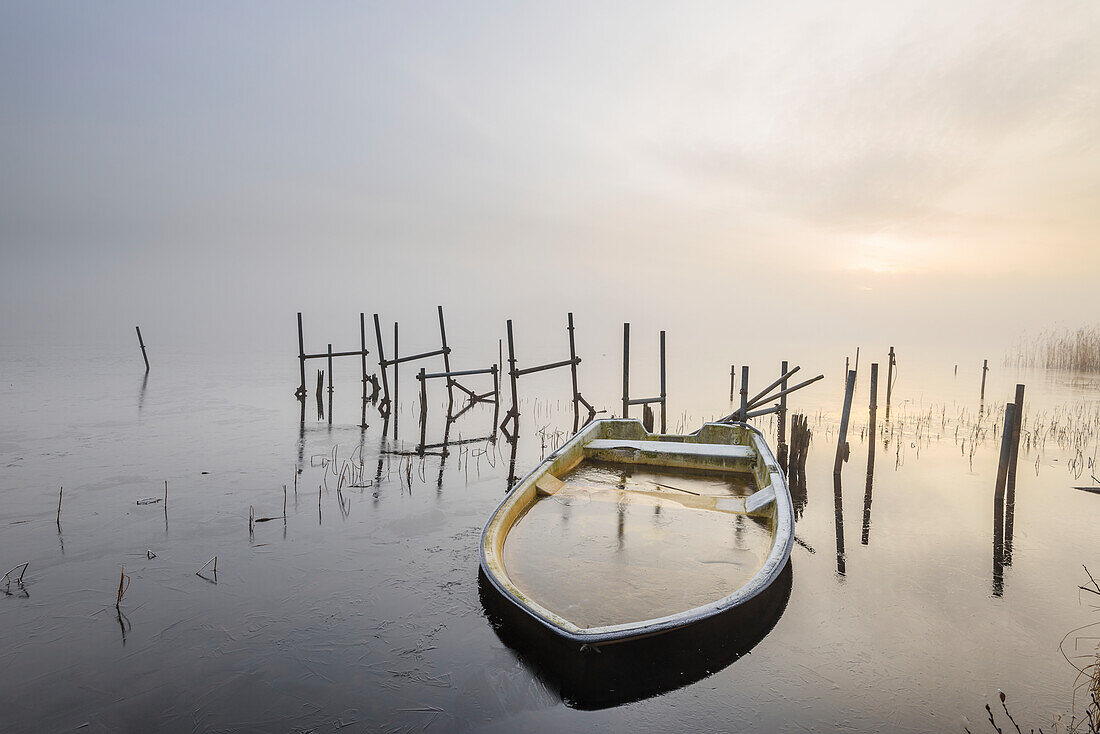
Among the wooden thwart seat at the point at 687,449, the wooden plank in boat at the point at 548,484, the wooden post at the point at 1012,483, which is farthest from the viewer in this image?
the wooden thwart seat at the point at 687,449

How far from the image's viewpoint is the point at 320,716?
14.1 ft

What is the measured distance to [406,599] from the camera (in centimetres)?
625

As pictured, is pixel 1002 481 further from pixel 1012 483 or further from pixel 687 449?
pixel 687 449

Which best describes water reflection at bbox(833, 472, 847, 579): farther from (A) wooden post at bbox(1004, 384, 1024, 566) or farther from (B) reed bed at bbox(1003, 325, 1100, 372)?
(B) reed bed at bbox(1003, 325, 1100, 372)

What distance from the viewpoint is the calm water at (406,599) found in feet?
14.7

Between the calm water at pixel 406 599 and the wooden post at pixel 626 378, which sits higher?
the wooden post at pixel 626 378

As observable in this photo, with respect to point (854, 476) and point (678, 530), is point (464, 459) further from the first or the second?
point (854, 476)

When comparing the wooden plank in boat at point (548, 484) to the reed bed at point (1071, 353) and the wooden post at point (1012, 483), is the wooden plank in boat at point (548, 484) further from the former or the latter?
the reed bed at point (1071, 353)

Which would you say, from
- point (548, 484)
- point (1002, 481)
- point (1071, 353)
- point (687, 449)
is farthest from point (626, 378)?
point (1071, 353)

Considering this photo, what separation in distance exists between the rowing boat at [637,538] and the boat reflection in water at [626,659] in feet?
0.71

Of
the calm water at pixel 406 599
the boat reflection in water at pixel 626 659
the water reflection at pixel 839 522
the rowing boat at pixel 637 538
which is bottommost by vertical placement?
→ the water reflection at pixel 839 522

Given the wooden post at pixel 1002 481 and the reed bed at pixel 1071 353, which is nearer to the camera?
the wooden post at pixel 1002 481

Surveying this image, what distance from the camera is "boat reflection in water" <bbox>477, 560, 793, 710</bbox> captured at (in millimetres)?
A: 4465

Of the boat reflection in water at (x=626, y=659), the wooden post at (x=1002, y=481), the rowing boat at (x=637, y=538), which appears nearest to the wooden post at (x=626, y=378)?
the rowing boat at (x=637, y=538)
